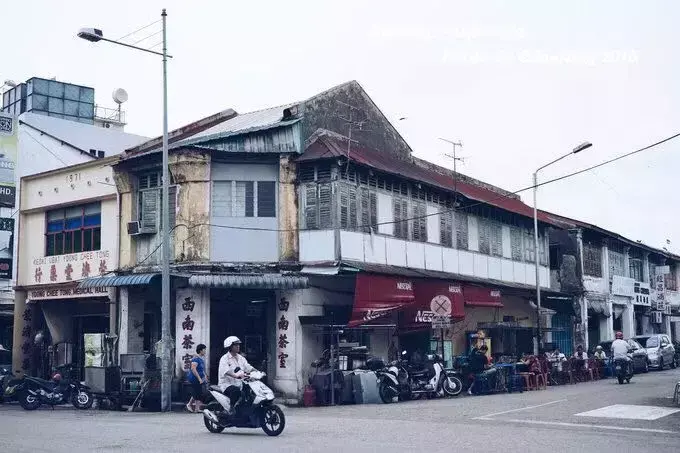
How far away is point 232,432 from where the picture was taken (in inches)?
527

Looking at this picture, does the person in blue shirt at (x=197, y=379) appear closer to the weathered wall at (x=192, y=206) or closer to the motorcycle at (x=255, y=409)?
the weathered wall at (x=192, y=206)

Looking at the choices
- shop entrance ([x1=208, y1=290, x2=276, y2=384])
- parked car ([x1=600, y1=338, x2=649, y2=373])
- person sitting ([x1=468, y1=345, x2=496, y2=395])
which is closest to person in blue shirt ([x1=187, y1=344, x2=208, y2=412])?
shop entrance ([x1=208, y1=290, x2=276, y2=384])

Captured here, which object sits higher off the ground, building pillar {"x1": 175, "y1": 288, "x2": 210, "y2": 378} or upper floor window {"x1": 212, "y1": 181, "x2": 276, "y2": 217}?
upper floor window {"x1": 212, "y1": 181, "x2": 276, "y2": 217}

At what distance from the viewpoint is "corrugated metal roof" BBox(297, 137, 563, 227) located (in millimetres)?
22455

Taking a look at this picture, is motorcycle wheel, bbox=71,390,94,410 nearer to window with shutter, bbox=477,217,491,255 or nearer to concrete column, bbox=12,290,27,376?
concrete column, bbox=12,290,27,376

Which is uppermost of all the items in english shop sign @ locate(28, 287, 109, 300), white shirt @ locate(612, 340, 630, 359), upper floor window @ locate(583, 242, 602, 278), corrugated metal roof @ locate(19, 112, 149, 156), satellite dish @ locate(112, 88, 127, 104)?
satellite dish @ locate(112, 88, 127, 104)

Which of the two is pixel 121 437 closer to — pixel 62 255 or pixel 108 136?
pixel 62 255

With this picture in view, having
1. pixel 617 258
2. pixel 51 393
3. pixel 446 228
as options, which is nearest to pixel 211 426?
pixel 51 393

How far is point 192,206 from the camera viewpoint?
21.9m

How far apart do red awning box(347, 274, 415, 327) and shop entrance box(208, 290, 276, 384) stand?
258cm

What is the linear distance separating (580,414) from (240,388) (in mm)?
6766

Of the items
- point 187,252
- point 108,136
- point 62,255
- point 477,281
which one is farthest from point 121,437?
point 108,136

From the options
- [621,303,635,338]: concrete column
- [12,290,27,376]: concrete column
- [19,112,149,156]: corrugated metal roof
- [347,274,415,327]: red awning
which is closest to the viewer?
[347,274,415,327]: red awning

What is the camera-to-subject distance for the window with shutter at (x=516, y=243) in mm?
32844
